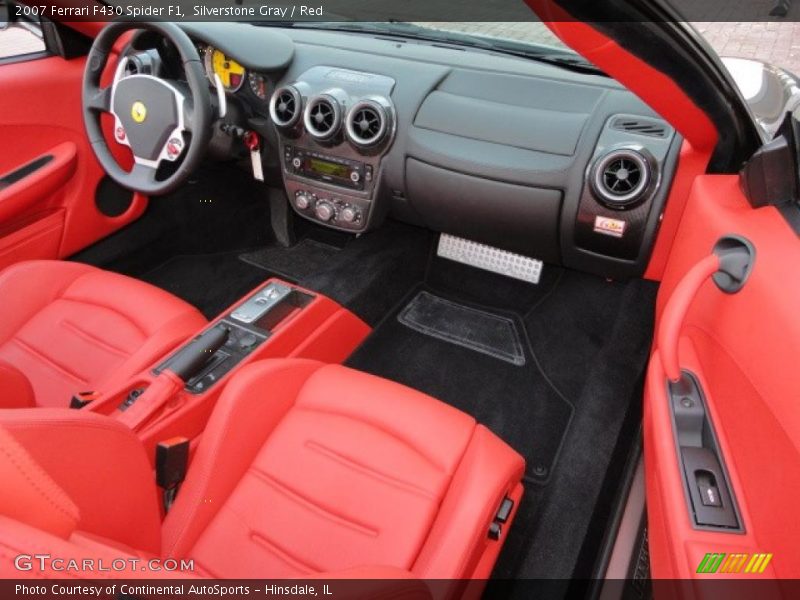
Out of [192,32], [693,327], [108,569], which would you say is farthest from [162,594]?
[192,32]

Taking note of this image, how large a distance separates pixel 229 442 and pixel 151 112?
1181 mm

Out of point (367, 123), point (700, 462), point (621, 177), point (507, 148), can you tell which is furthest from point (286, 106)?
point (700, 462)

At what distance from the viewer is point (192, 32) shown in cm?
210

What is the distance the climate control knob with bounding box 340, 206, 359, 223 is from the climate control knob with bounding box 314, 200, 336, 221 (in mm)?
50

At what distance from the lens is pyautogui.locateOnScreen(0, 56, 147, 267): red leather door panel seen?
7.72 feet

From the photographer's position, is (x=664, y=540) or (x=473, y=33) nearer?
(x=664, y=540)

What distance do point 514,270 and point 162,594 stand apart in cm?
205

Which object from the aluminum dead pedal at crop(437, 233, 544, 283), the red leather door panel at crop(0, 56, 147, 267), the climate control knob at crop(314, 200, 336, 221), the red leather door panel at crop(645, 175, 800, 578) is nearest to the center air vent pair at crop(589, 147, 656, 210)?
the red leather door panel at crop(645, 175, 800, 578)

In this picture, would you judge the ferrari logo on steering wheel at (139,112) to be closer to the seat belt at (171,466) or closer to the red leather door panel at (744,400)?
the seat belt at (171,466)

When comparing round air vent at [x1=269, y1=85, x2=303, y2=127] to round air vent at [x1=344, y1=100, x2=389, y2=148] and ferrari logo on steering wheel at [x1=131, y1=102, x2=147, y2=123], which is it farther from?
ferrari logo on steering wheel at [x1=131, y1=102, x2=147, y2=123]

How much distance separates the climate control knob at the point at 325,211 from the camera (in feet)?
7.88

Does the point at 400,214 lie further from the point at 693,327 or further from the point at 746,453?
the point at 746,453

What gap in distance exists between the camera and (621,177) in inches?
69.6

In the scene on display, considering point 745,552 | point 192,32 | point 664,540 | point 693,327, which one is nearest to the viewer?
point 745,552
